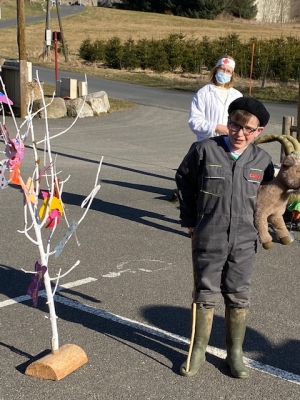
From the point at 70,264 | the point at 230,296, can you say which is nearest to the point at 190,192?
the point at 230,296

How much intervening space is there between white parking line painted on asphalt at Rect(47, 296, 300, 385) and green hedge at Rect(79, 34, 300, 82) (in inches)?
1198

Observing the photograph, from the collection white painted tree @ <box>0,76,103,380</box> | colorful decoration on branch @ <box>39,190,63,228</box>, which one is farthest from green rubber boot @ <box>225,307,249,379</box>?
colorful decoration on branch @ <box>39,190,63,228</box>

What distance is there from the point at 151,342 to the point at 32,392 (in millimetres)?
1036

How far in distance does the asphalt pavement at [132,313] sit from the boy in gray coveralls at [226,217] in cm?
25

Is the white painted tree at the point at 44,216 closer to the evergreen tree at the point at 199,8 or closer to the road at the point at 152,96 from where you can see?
the road at the point at 152,96

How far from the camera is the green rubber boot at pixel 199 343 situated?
4.05m

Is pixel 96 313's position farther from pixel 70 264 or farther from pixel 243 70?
pixel 243 70

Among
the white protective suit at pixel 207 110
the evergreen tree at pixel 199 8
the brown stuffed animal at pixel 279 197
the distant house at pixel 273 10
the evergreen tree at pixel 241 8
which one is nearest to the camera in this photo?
the brown stuffed animal at pixel 279 197

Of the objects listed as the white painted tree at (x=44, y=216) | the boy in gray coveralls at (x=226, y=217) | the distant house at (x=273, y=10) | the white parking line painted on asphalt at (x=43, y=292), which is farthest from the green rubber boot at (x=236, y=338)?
the distant house at (x=273, y=10)

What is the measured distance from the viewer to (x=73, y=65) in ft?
133

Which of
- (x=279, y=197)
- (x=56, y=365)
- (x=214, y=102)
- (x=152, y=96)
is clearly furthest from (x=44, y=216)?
(x=152, y=96)

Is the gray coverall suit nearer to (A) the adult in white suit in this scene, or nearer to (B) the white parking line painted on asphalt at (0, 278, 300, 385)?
(B) the white parking line painted on asphalt at (0, 278, 300, 385)

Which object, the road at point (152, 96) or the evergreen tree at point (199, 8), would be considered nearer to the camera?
the road at point (152, 96)

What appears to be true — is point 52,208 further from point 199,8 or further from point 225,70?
point 199,8
